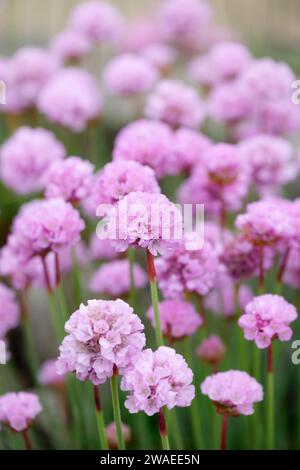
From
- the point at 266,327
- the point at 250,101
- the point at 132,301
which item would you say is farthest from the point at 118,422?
the point at 250,101

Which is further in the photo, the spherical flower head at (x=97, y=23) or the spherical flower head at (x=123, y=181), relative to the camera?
the spherical flower head at (x=97, y=23)

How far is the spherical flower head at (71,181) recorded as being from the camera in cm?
86

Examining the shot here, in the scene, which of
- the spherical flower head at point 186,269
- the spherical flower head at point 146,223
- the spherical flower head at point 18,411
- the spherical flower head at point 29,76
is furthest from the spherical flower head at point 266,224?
the spherical flower head at point 29,76

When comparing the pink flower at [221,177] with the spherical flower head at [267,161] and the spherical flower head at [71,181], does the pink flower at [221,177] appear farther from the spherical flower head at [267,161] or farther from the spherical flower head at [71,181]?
the spherical flower head at [71,181]

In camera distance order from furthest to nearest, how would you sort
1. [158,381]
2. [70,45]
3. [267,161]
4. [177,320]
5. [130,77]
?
[70,45] → [130,77] → [267,161] → [177,320] → [158,381]

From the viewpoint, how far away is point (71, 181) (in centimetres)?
86

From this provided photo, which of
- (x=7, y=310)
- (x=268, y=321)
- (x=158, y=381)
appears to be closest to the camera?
(x=158, y=381)

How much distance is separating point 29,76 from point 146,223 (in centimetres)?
81

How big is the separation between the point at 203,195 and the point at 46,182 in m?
0.22

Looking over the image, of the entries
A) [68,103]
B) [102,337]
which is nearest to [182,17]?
[68,103]

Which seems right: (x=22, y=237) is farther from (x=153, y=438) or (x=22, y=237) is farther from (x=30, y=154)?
(x=153, y=438)

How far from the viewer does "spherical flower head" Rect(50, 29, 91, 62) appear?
57.9 inches

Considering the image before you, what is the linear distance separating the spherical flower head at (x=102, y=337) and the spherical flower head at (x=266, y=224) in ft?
0.80

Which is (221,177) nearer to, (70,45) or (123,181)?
(123,181)
